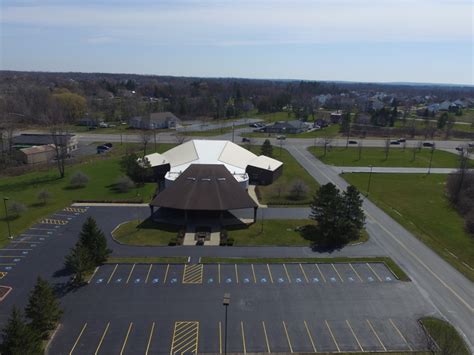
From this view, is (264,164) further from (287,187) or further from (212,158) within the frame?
(212,158)

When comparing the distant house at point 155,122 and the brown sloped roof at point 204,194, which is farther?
the distant house at point 155,122

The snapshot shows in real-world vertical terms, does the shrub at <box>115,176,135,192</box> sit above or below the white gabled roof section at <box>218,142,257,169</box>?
below

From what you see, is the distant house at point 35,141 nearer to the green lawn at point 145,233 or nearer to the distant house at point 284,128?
the green lawn at point 145,233

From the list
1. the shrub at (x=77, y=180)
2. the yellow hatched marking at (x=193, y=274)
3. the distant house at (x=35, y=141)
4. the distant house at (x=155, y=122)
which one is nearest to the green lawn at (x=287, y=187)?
the yellow hatched marking at (x=193, y=274)

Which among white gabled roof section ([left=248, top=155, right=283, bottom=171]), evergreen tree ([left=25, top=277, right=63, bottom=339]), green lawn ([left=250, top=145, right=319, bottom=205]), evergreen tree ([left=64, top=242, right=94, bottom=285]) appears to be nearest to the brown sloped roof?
green lawn ([left=250, top=145, right=319, bottom=205])

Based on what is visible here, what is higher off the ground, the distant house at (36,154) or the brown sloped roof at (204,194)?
the brown sloped roof at (204,194)

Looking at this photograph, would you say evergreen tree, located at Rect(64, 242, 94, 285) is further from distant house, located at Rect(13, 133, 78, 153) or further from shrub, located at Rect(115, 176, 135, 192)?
distant house, located at Rect(13, 133, 78, 153)
